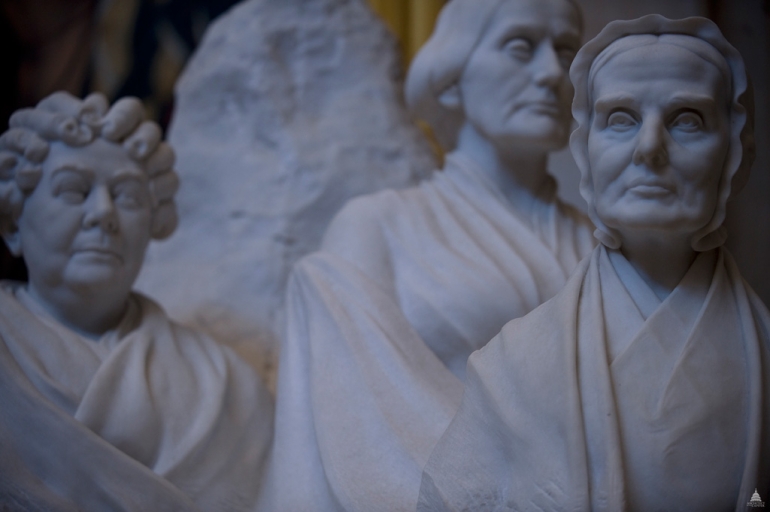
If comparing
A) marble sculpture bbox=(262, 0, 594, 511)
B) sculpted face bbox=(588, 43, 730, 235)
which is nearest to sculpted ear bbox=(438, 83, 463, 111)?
marble sculpture bbox=(262, 0, 594, 511)

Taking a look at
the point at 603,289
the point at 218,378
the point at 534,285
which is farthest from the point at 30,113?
the point at 603,289

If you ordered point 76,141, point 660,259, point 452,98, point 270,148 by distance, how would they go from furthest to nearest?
point 270,148
point 452,98
point 76,141
point 660,259

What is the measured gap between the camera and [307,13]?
311 cm

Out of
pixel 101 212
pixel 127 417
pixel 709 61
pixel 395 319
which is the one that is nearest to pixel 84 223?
pixel 101 212

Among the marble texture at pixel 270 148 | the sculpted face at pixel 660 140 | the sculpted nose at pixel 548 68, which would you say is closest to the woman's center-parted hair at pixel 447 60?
the sculpted nose at pixel 548 68

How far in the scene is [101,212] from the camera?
214 centimetres

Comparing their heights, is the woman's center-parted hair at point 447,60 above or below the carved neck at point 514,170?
above

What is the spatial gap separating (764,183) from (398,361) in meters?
0.76

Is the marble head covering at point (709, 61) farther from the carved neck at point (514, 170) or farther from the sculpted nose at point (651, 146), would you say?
the carved neck at point (514, 170)

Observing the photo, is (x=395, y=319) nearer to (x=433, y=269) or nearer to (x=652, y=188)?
(x=433, y=269)

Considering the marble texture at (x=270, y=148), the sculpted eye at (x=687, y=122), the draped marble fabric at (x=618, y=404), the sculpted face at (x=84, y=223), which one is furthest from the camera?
the marble texture at (x=270, y=148)

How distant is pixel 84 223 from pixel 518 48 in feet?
3.25

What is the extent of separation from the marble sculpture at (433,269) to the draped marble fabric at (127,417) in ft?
0.32

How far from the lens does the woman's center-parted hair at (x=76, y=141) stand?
2.19 meters
